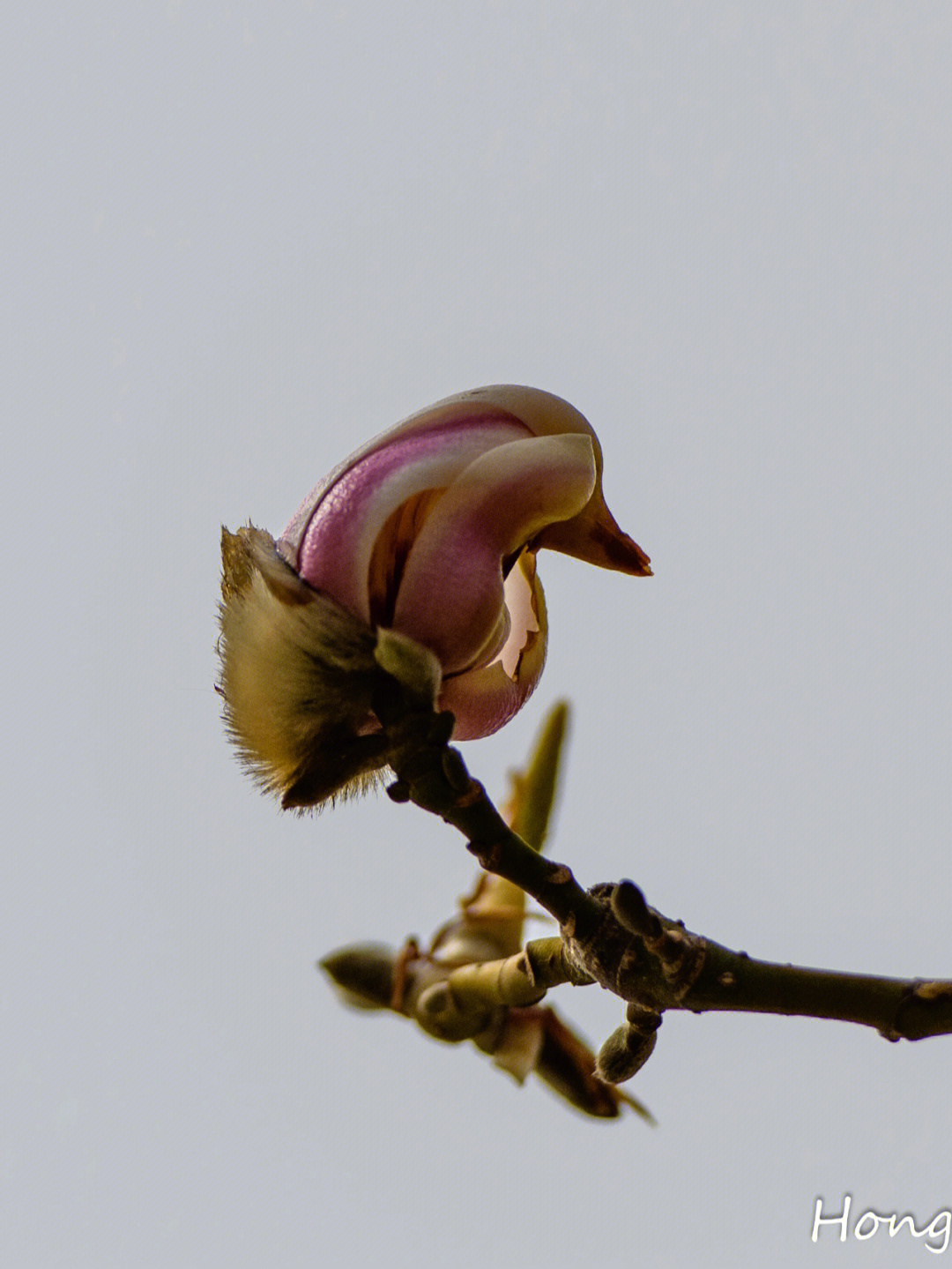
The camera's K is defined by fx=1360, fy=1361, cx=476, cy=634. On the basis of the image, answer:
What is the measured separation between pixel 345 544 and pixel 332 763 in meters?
0.11

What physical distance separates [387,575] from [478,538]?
0.16 ft

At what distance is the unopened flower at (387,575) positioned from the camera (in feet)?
2.07

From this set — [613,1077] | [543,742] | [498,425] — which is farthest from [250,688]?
[543,742]

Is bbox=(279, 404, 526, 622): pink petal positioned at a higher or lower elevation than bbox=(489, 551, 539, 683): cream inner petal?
higher

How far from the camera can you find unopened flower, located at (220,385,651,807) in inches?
24.9

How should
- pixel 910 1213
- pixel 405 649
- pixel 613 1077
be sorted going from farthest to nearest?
pixel 910 1213 → pixel 613 1077 → pixel 405 649

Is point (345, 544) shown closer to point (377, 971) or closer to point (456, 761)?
point (456, 761)

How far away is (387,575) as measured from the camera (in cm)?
65

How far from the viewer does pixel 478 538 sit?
25.0 inches

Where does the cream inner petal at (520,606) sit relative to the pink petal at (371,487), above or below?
below

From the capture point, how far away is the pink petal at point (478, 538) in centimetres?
63

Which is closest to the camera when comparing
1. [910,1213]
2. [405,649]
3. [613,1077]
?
[405,649]

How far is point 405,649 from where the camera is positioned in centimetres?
62

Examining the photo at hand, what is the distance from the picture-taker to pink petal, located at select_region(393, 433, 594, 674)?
629 millimetres
